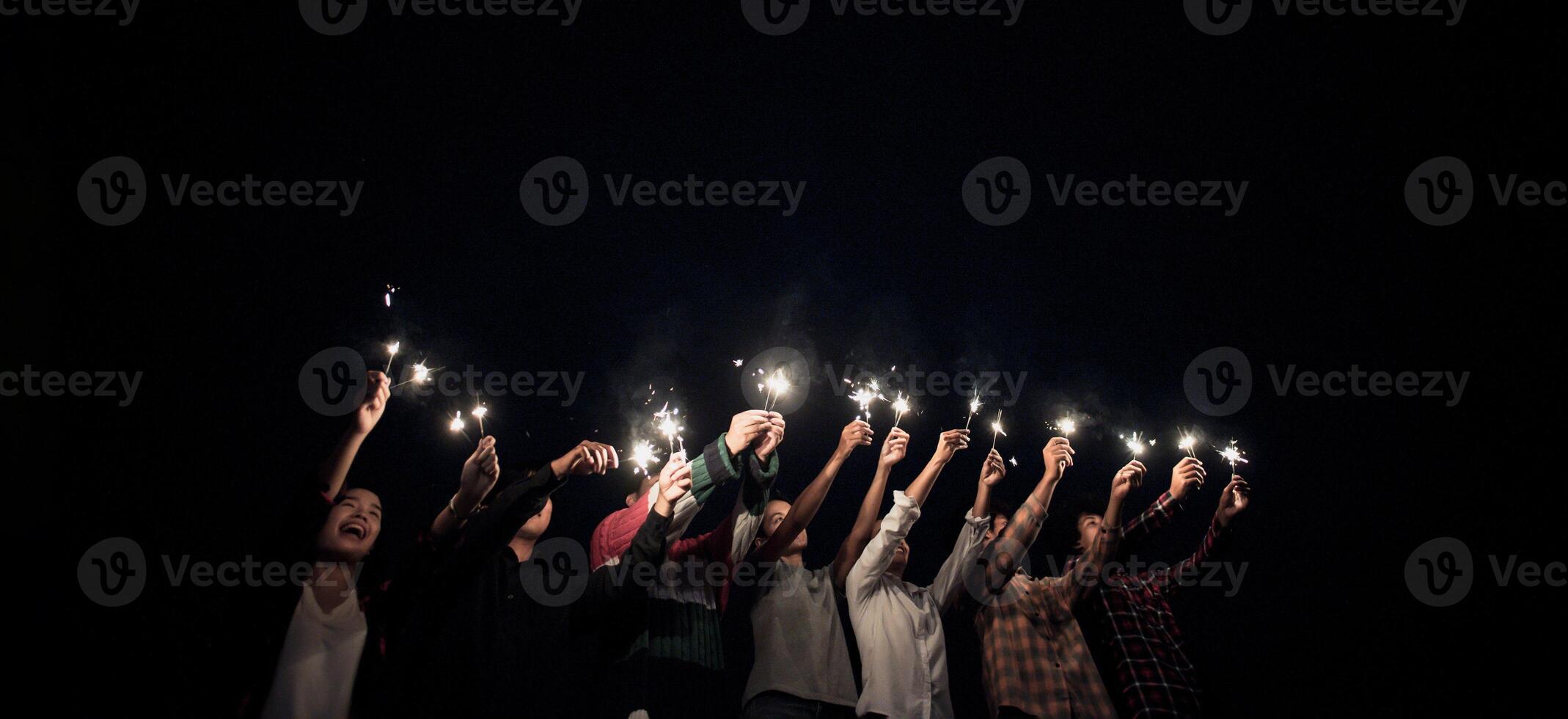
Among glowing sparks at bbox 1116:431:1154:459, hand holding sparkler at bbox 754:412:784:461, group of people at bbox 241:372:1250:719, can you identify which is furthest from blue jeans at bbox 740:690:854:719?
glowing sparks at bbox 1116:431:1154:459

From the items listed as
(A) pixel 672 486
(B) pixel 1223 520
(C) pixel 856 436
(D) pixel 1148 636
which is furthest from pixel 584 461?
(B) pixel 1223 520

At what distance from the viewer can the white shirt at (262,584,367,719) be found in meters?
2.88

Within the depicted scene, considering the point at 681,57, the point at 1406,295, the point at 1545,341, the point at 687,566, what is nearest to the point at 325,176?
the point at 681,57

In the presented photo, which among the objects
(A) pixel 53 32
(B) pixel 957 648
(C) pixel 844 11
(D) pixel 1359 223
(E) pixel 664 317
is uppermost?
(C) pixel 844 11

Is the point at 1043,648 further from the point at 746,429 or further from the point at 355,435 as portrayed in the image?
the point at 355,435

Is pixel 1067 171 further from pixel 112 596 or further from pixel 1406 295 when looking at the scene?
pixel 112 596

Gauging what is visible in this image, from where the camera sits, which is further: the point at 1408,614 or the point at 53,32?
the point at 1408,614

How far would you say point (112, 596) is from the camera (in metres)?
3.17

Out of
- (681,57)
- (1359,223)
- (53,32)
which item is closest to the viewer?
(53,32)

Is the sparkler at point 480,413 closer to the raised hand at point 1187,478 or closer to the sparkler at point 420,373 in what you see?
the sparkler at point 420,373

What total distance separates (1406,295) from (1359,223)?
2.77 feet

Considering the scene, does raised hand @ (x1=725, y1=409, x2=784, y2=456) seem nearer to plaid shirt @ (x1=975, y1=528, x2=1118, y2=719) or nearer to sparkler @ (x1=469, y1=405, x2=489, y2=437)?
sparkler @ (x1=469, y1=405, x2=489, y2=437)

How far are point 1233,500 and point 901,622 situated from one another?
2.64 m

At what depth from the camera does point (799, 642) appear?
4.11 meters
